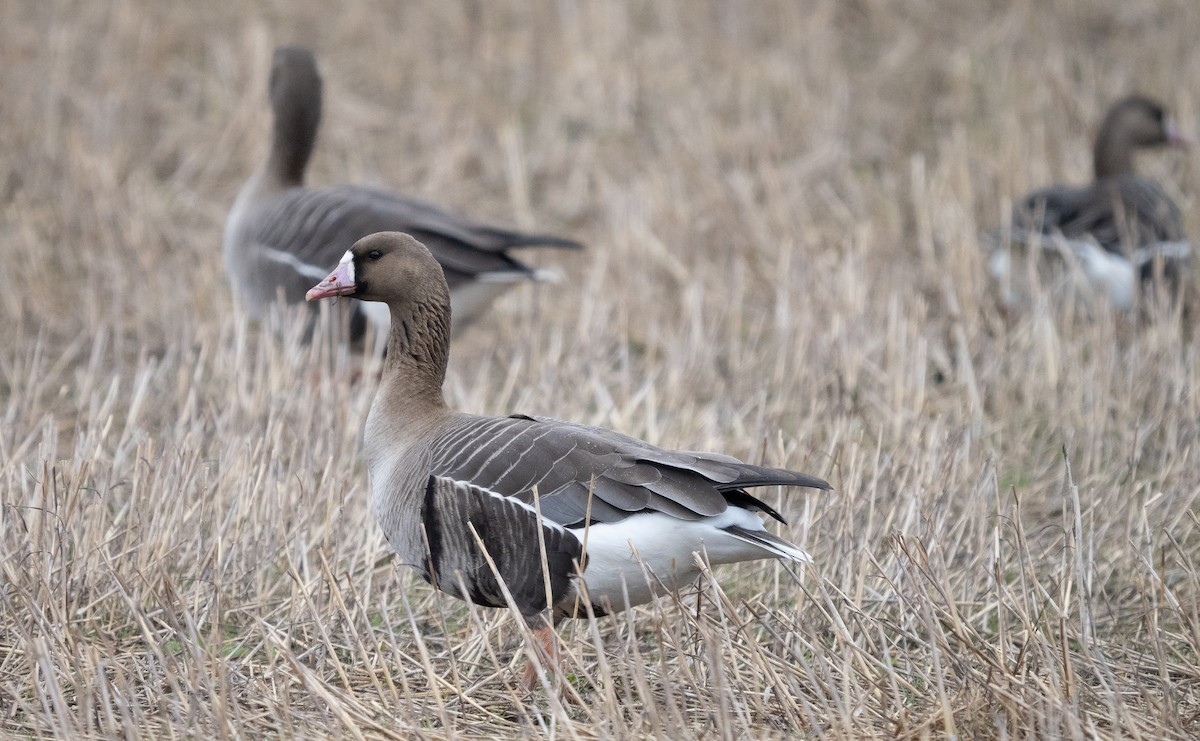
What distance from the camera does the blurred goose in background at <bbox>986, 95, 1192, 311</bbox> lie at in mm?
7176

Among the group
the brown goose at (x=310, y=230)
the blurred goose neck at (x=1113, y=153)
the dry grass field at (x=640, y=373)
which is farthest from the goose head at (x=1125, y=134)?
the brown goose at (x=310, y=230)

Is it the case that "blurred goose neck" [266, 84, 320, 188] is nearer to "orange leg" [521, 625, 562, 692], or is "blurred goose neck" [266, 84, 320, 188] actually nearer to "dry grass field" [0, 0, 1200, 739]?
"dry grass field" [0, 0, 1200, 739]

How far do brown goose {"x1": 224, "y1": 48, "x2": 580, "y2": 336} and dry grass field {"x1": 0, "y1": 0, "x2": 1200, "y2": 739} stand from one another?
38 cm

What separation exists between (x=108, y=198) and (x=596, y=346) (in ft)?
12.2

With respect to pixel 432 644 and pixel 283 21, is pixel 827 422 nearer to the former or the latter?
pixel 432 644

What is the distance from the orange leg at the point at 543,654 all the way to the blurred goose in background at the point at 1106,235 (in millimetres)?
4314

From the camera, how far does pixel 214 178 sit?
9.40 meters

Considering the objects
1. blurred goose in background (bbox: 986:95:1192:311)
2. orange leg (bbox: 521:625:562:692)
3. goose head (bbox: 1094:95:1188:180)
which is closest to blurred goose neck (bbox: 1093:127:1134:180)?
goose head (bbox: 1094:95:1188:180)

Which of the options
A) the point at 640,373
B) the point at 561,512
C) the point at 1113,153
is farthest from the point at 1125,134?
the point at 561,512

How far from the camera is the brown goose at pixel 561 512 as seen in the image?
3.39 m

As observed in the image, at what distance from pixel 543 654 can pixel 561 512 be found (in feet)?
1.23

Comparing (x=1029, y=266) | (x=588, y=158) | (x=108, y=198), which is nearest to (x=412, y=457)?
(x=1029, y=266)

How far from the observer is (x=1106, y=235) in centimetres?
739

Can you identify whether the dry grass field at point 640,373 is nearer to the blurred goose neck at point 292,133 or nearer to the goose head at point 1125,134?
the goose head at point 1125,134
